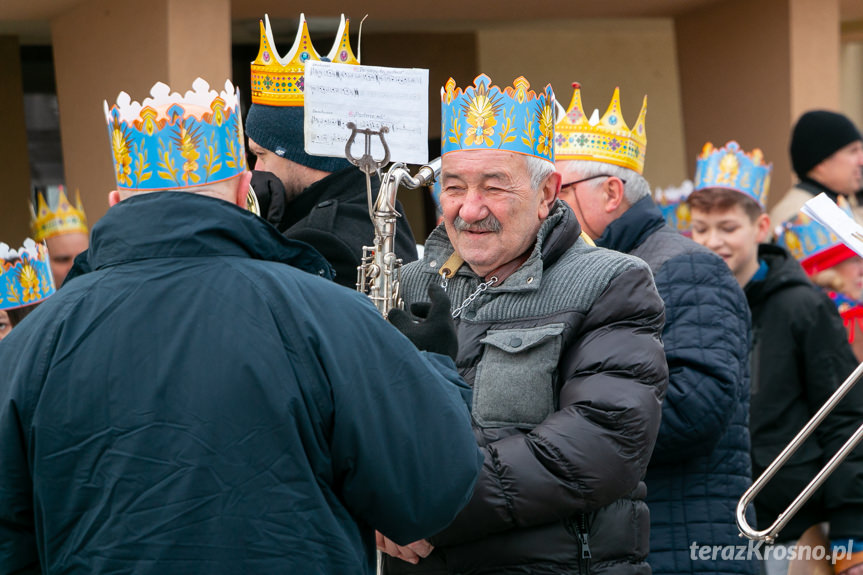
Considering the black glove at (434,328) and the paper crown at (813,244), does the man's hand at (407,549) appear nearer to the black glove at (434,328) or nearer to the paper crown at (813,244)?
the black glove at (434,328)

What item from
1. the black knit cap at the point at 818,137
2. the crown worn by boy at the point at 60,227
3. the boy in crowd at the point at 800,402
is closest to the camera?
the boy in crowd at the point at 800,402

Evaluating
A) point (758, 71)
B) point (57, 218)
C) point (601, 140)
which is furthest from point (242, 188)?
point (758, 71)

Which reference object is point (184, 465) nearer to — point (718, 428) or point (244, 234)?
point (244, 234)

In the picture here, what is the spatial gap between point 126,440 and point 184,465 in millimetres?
104

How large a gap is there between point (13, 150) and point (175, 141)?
26.2 ft

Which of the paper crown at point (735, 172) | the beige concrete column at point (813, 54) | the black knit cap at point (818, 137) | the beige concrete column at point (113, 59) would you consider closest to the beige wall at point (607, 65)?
the beige concrete column at point (813, 54)

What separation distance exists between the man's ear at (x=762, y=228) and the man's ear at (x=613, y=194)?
1178mm

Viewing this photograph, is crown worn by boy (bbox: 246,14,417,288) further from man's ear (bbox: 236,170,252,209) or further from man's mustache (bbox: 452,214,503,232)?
man's ear (bbox: 236,170,252,209)

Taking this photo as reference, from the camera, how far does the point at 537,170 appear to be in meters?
3.02

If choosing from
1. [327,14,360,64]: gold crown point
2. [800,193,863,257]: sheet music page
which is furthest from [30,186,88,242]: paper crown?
[800,193,863,257]: sheet music page

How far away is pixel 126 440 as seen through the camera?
1926mm

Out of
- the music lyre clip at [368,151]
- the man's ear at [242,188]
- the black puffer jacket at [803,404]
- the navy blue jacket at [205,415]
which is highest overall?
the music lyre clip at [368,151]

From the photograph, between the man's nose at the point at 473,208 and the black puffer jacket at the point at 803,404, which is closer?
the man's nose at the point at 473,208

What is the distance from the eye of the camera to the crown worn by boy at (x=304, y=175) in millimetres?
3133
